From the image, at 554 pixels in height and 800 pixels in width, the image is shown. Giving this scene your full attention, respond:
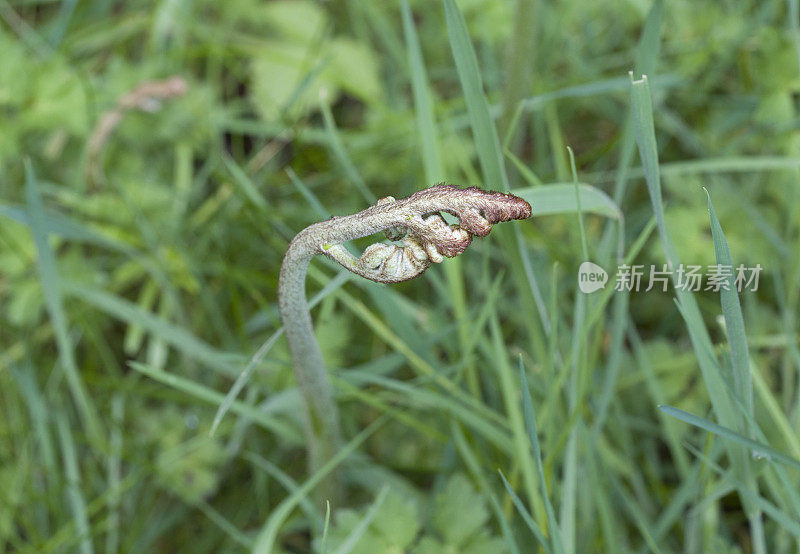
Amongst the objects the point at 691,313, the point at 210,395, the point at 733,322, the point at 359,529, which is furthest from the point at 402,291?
the point at 733,322

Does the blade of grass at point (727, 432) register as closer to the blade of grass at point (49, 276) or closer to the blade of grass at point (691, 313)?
the blade of grass at point (691, 313)

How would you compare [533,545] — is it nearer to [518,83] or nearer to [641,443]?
[641,443]

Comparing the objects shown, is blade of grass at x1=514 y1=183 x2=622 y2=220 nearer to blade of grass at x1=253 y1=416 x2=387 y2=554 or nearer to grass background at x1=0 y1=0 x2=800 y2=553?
grass background at x1=0 y1=0 x2=800 y2=553

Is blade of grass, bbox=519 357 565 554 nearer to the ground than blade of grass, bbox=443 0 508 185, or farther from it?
nearer to the ground

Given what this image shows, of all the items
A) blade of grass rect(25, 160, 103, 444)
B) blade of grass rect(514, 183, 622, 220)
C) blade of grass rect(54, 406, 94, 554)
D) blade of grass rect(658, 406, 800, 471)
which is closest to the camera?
blade of grass rect(658, 406, 800, 471)

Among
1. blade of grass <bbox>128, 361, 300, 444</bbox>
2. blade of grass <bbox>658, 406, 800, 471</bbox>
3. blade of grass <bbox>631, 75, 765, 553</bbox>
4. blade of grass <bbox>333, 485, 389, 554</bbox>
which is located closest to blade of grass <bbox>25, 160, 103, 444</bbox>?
Answer: blade of grass <bbox>128, 361, 300, 444</bbox>

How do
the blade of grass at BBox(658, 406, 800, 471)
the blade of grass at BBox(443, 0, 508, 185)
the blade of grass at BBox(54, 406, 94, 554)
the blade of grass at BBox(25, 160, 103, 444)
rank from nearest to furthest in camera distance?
1. the blade of grass at BBox(658, 406, 800, 471)
2. the blade of grass at BBox(443, 0, 508, 185)
3. the blade of grass at BBox(25, 160, 103, 444)
4. the blade of grass at BBox(54, 406, 94, 554)

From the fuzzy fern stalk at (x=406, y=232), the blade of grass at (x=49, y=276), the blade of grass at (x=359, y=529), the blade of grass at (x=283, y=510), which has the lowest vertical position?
the blade of grass at (x=359, y=529)

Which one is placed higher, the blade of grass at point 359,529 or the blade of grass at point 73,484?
the blade of grass at point 359,529

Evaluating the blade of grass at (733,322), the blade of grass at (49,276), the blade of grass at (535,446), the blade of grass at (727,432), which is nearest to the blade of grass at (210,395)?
the blade of grass at (49,276)
